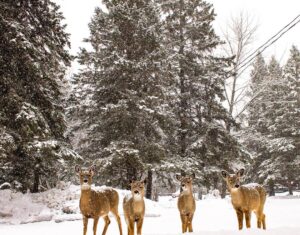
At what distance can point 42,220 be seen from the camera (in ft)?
49.9

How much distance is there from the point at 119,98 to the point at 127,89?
51.1 inches

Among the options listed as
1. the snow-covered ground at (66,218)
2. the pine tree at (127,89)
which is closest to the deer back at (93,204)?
the snow-covered ground at (66,218)

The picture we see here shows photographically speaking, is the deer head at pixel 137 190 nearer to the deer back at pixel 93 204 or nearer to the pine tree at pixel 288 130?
the deer back at pixel 93 204

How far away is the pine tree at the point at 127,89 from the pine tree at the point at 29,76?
5098 millimetres

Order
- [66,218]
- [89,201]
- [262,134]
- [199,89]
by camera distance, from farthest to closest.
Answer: [262,134] < [199,89] < [66,218] < [89,201]

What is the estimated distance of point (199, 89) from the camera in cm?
2745

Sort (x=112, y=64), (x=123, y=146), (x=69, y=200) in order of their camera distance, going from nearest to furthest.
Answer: (x=69, y=200)
(x=123, y=146)
(x=112, y=64)

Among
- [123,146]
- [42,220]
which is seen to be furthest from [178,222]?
[123,146]

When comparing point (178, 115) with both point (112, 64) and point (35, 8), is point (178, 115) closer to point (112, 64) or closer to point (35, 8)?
point (112, 64)

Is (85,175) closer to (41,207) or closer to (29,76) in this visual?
(29,76)

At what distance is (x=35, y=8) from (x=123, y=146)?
811 cm

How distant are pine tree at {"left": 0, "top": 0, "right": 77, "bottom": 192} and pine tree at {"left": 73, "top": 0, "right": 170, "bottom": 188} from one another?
5.10 m

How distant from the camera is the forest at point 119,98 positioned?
1338 centimetres

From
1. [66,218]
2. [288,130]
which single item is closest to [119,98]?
[66,218]
